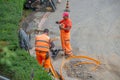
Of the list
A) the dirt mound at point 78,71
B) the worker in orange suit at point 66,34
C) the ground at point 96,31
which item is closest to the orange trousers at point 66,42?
the worker in orange suit at point 66,34

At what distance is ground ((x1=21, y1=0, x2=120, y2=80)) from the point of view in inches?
541

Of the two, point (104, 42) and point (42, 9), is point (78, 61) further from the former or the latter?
point (42, 9)

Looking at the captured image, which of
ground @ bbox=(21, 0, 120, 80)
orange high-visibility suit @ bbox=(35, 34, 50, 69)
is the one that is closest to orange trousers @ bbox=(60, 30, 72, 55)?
ground @ bbox=(21, 0, 120, 80)

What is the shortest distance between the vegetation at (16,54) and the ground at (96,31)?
2051 mm

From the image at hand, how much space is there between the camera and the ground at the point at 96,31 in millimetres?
13742

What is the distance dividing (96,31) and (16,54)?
33.4 ft

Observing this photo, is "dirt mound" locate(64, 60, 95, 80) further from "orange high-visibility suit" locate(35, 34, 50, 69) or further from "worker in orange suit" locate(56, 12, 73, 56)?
"orange high-visibility suit" locate(35, 34, 50, 69)

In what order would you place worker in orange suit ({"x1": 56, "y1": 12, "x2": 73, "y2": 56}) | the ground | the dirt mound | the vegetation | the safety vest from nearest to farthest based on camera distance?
the vegetation → the safety vest → the dirt mound → the ground → worker in orange suit ({"x1": 56, "y1": 12, "x2": 73, "y2": 56})

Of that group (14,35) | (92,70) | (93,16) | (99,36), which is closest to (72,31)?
(99,36)

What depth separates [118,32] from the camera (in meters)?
17.0

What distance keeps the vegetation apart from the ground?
2051mm

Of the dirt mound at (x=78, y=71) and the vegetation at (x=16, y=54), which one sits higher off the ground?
the vegetation at (x=16, y=54)

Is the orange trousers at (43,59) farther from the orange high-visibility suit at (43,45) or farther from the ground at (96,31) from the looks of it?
the ground at (96,31)

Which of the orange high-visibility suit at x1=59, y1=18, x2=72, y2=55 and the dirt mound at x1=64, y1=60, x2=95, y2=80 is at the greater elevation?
the orange high-visibility suit at x1=59, y1=18, x2=72, y2=55
